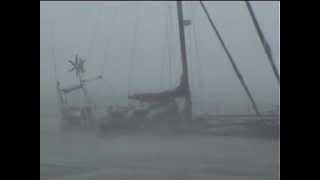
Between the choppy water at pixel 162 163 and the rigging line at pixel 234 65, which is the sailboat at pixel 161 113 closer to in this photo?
the rigging line at pixel 234 65

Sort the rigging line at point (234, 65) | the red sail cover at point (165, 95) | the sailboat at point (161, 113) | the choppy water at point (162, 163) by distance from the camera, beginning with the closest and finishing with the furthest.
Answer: the choppy water at point (162, 163) → the rigging line at point (234, 65) → the sailboat at point (161, 113) → the red sail cover at point (165, 95)

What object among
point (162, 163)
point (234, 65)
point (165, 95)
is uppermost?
point (234, 65)

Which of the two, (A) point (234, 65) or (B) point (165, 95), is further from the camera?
(B) point (165, 95)

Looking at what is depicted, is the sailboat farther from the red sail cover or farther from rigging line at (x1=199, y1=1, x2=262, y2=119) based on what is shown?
rigging line at (x1=199, y1=1, x2=262, y2=119)

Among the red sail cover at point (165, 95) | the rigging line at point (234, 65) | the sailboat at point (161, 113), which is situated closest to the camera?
the rigging line at point (234, 65)

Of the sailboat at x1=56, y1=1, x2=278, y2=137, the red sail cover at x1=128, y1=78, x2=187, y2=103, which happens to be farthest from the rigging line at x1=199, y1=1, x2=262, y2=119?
the red sail cover at x1=128, y1=78, x2=187, y2=103

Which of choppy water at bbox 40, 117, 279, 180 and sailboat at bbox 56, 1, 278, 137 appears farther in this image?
sailboat at bbox 56, 1, 278, 137

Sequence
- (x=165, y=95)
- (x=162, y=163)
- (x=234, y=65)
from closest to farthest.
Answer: (x=162, y=163) → (x=234, y=65) → (x=165, y=95)

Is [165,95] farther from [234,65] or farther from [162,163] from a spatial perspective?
[162,163]

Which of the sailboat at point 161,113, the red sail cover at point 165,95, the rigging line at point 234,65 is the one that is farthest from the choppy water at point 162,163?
the red sail cover at point 165,95

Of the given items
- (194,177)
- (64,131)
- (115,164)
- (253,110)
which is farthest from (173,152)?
(64,131)

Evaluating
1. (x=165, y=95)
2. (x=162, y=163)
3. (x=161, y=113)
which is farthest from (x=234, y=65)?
(x=162, y=163)

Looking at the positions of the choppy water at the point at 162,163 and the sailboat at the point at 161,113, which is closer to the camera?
the choppy water at the point at 162,163
